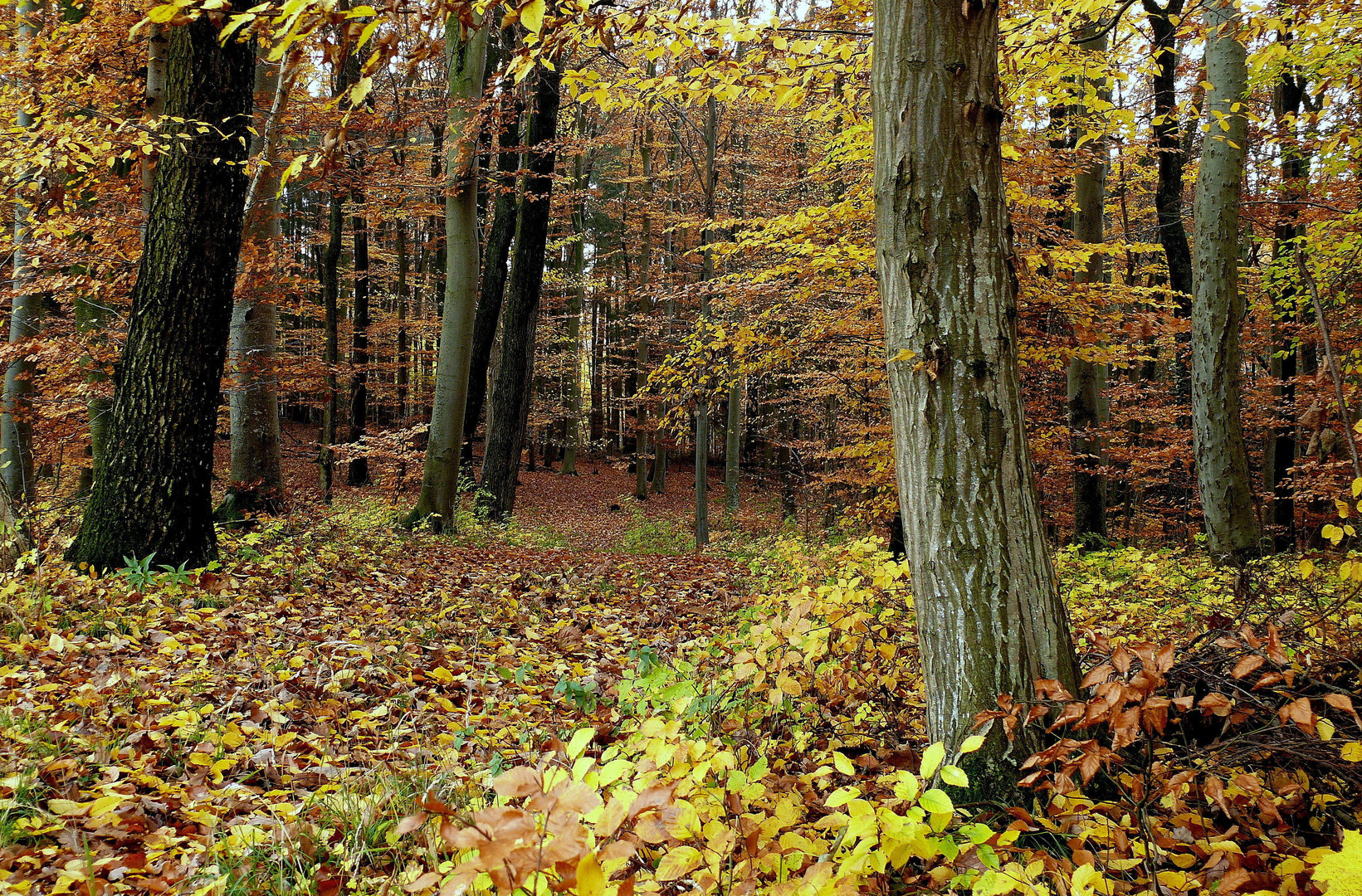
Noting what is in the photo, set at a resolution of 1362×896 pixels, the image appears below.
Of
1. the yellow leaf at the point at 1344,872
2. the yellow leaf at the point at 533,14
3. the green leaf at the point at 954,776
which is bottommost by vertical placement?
the green leaf at the point at 954,776

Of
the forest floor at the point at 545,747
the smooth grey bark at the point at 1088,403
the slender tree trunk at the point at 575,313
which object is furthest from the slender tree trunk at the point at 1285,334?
the slender tree trunk at the point at 575,313

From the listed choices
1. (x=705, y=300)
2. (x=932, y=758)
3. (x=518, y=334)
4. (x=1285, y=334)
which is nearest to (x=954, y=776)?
(x=932, y=758)

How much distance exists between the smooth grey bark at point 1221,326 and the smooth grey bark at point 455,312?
8.04 m

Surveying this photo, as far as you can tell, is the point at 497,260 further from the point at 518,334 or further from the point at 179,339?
the point at 179,339

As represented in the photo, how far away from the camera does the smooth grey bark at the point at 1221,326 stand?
240 inches

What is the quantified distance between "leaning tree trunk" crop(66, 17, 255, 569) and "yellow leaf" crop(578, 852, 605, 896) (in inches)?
204

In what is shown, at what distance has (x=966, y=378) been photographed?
88.5 inches

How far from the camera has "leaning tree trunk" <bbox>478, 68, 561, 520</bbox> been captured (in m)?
11.6

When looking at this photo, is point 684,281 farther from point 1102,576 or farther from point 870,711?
point 870,711

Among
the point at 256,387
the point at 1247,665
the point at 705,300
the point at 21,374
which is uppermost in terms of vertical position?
the point at 705,300

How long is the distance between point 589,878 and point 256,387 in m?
8.20

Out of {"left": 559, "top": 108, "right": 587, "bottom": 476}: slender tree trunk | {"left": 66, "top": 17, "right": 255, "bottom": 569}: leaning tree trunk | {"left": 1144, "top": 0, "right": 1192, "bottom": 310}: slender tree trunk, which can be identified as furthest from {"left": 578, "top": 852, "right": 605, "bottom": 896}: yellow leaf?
{"left": 559, "top": 108, "right": 587, "bottom": 476}: slender tree trunk

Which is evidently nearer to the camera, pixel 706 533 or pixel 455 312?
pixel 455 312

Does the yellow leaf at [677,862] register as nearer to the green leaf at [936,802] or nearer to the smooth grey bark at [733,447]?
the green leaf at [936,802]
